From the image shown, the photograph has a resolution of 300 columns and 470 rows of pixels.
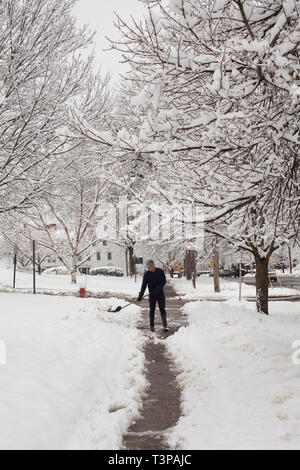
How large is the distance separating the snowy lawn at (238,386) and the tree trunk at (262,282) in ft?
6.56

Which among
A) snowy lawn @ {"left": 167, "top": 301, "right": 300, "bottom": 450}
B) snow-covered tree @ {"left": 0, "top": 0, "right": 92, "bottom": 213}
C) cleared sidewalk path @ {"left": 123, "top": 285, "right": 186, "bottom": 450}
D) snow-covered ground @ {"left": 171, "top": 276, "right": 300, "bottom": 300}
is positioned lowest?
snow-covered ground @ {"left": 171, "top": 276, "right": 300, "bottom": 300}

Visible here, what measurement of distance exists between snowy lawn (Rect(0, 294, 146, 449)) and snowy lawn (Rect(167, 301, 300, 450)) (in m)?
0.69

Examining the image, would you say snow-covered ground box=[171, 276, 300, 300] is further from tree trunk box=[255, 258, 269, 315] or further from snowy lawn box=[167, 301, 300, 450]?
snowy lawn box=[167, 301, 300, 450]

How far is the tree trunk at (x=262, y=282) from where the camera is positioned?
10.6 m

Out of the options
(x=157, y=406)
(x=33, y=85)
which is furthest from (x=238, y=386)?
(x=33, y=85)

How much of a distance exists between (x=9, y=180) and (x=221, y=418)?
335 inches

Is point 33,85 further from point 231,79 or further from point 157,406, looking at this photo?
point 157,406

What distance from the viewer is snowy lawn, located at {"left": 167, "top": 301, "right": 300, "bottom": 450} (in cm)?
352

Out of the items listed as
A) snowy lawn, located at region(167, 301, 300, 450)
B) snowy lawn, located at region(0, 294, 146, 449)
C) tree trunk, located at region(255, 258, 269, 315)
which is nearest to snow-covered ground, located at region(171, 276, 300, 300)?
tree trunk, located at region(255, 258, 269, 315)

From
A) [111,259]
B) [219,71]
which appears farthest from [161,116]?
[111,259]

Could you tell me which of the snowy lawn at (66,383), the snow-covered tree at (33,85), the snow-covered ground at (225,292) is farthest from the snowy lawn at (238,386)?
the snow-covered ground at (225,292)

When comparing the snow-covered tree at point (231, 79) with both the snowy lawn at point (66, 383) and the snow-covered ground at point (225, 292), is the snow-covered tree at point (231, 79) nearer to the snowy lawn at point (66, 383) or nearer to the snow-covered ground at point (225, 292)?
the snowy lawn at point (66, 383)
